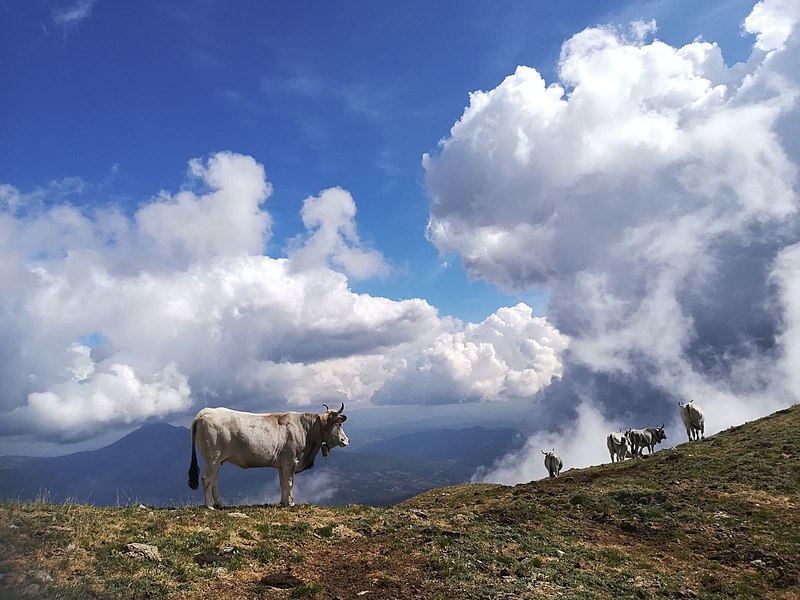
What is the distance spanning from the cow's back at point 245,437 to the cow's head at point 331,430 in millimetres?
1490

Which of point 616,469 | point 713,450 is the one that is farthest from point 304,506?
point 713,450

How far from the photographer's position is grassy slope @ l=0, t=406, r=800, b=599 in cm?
993

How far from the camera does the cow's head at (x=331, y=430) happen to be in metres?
21.0

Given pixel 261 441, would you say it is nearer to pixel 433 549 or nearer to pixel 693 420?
pixel 433 549

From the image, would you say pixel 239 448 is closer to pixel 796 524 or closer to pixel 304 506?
pixel 304 506

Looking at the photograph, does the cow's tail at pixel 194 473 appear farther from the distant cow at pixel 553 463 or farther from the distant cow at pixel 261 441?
the distant cow at pixel 553 463

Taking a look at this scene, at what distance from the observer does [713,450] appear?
34.2m

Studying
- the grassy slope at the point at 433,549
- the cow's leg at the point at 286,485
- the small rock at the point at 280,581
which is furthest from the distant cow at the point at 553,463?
the small rock at the point at 280,581

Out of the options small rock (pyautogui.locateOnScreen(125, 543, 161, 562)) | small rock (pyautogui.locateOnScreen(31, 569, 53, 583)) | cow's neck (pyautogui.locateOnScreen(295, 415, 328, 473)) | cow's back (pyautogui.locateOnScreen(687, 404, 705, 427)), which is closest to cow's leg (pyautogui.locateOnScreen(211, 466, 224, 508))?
cow's neck (pyautogui.locateOnScreen(295, 415, 328, 473))

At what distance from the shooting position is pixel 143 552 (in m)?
10.8

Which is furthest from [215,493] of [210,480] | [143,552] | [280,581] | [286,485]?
[280,581]

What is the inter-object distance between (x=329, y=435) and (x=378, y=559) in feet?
27.9

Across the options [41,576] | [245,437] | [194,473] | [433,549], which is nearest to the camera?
[41,576]

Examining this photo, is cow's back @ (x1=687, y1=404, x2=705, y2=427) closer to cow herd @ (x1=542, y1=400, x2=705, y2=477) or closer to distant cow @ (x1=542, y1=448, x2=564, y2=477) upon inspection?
cow herd @ (x1=542, y1=400, x2=705, y2=477)
